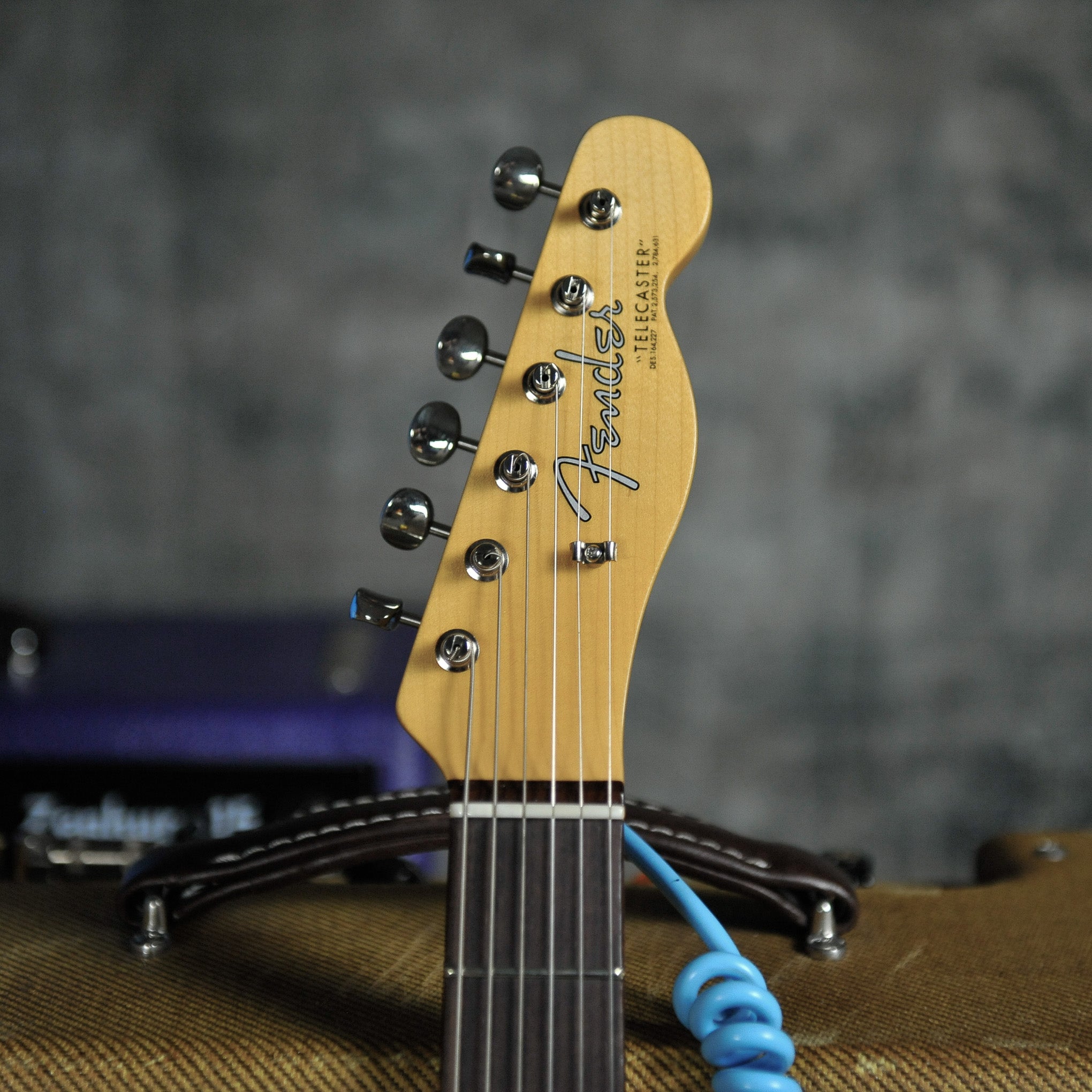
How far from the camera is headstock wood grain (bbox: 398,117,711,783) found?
540mm

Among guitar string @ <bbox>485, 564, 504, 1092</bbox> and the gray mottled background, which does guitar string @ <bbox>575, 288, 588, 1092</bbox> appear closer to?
guitar string @ <bbox>485, 564, 504, 1092</bbox>

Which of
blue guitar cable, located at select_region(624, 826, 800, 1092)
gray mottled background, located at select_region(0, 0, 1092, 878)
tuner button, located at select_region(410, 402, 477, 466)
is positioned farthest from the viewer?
gray mottled background, located at select_region(0, 0, 1092, 878)

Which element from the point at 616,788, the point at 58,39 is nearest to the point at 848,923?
the point at 616,788

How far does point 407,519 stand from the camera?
550 millimetres

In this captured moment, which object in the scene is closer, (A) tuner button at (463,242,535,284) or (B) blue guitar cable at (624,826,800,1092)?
(B) blue guitar cable at (624,826,800,1092)

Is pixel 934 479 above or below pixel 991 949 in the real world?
above

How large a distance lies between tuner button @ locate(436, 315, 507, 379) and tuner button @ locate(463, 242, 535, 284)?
0.12 feet

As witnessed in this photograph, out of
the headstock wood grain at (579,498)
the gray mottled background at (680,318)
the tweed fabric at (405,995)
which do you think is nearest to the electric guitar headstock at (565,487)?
the headstock wood grain at (579,498)

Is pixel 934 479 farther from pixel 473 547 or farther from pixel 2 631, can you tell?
pixel 473 547

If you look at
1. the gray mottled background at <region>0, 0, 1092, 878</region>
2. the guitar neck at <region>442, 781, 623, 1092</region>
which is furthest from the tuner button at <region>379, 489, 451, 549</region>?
the gray mottled background at <region>0, 0, 1092, 878</region>

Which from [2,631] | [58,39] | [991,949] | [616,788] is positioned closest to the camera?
[616,788]

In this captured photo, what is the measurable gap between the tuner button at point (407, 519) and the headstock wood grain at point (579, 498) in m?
0.02

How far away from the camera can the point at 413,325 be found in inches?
92.0

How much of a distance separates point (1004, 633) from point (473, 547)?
2.08 metres
